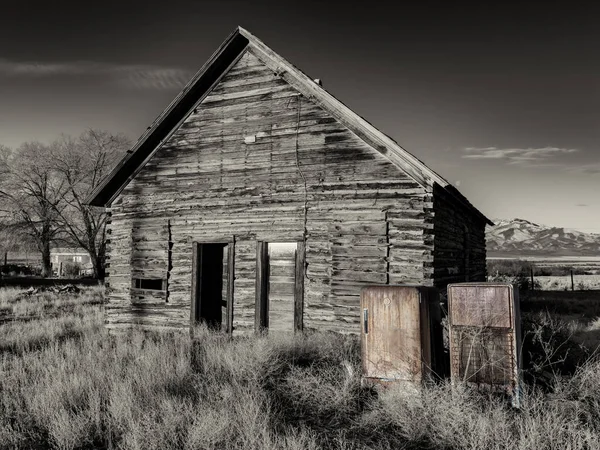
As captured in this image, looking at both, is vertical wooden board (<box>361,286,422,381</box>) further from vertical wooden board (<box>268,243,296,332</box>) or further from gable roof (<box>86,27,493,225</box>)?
vertical wooden board (<box>268,243,296,332</box>)

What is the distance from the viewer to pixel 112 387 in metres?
5.73

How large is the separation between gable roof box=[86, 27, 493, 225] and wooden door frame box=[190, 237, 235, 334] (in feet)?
8.76

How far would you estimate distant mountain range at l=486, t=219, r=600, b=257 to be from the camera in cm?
15050

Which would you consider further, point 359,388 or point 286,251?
point 286,251

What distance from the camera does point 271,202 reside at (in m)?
9.88

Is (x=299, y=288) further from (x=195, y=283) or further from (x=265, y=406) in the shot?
(x=265, y=406)

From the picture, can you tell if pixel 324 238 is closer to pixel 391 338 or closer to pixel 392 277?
pixel 392 277

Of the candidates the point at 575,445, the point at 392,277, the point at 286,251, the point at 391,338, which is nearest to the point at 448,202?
the point at 392,277

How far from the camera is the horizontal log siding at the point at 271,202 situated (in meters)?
8.84

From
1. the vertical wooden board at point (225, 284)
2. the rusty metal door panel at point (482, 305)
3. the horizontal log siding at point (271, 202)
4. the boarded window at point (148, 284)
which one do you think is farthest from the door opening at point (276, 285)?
the rusty metal door panel at point (482, 305)

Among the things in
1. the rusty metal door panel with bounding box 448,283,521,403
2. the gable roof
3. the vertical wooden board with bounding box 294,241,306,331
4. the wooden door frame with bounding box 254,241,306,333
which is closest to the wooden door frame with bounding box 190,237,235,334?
the wooden door frame with bounding box 254,241,306,333

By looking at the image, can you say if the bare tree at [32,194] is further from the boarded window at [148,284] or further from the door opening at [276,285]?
the door opening at [276,285]

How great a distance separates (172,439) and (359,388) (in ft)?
7.85

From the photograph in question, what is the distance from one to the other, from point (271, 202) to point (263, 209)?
246 millimetres
